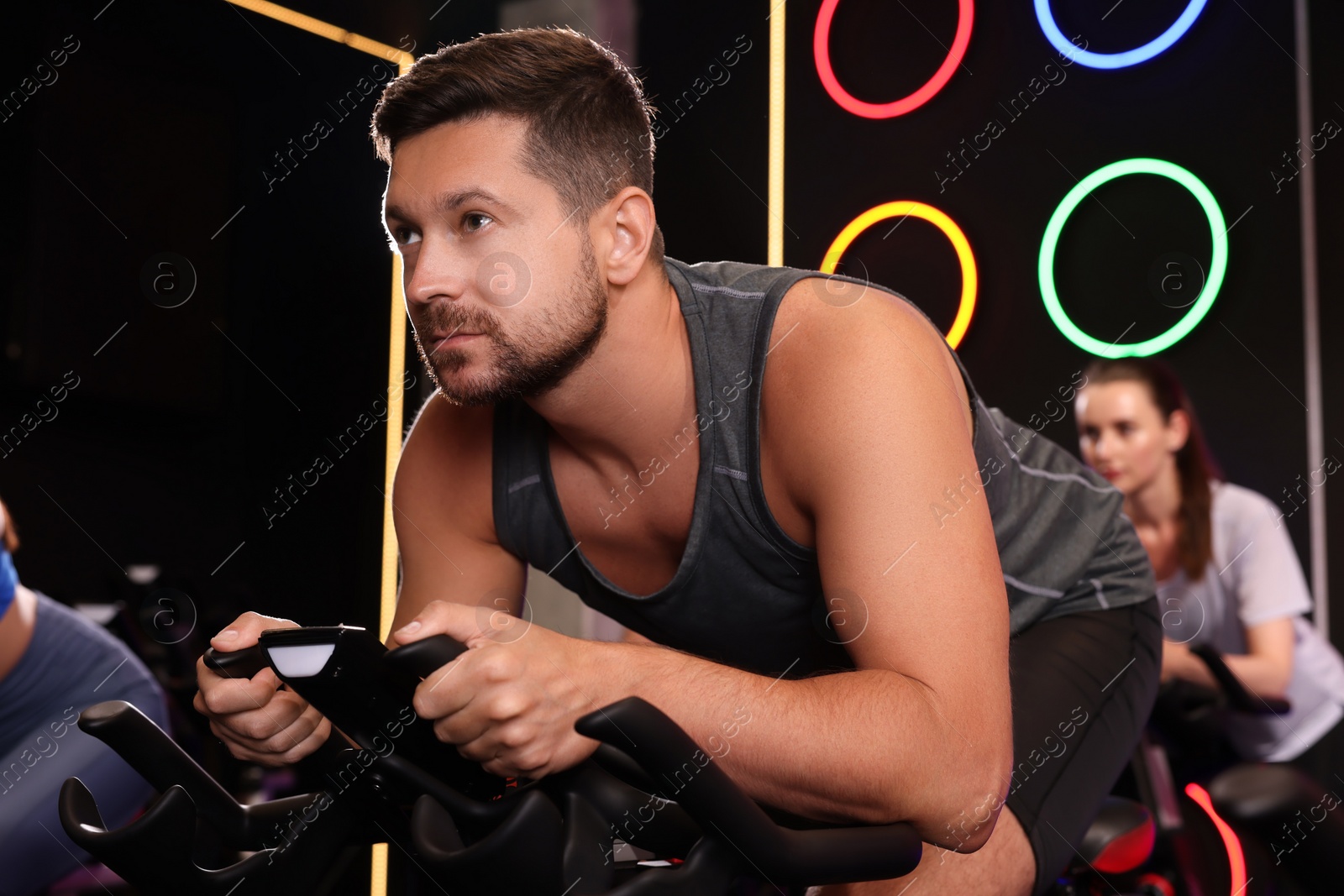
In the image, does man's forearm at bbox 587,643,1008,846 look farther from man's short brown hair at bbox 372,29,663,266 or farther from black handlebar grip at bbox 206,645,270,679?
man's short brown hair at bbox 372,29,663,266

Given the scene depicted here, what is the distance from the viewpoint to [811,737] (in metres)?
0.81

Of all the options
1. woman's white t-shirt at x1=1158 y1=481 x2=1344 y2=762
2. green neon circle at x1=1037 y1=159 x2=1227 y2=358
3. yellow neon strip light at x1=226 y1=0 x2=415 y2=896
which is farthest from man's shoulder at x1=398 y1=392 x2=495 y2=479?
yellow neon strip light at x1=226 y1=0 x2=415 y2=896

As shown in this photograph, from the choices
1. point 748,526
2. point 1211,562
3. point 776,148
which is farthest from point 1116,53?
point 748,526

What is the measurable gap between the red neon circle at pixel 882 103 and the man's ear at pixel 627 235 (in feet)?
4.93

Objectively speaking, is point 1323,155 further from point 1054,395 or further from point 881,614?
point 881,614

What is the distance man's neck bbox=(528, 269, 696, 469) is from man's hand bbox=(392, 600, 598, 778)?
1.78 ft

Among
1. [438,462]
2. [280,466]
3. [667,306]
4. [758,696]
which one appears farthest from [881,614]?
[280,466]

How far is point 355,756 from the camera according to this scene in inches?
29.6

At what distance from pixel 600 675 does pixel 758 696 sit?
0.13 meters

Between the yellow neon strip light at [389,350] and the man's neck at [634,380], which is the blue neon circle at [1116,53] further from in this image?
the yellow neon strip light at [389,350]

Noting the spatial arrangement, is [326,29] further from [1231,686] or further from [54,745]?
[1231,686]

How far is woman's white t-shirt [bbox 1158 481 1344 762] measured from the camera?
2205mm

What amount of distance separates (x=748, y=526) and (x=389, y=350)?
104 inches

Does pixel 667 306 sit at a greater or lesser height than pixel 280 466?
greater
